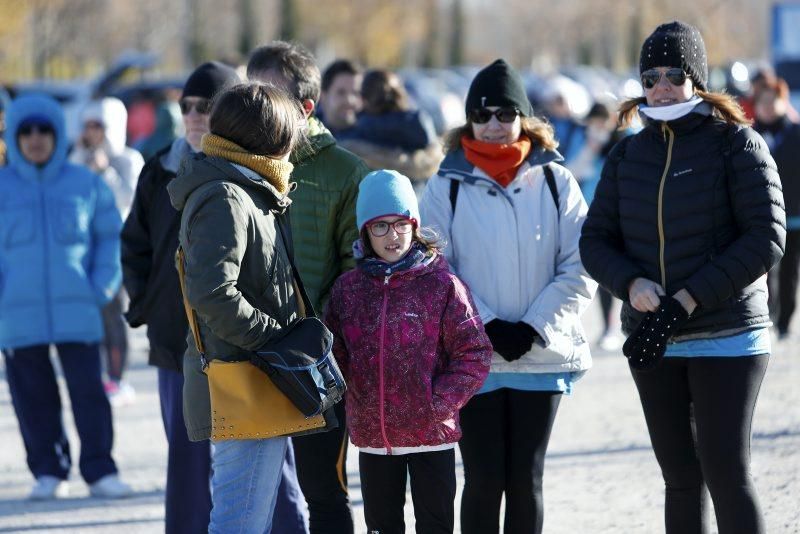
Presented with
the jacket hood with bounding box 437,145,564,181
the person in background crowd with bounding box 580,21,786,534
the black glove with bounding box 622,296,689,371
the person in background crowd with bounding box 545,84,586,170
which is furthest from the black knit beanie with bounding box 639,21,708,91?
the person in background crowd with bounding box 545,84,586,170

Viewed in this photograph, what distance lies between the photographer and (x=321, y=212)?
17.0ft

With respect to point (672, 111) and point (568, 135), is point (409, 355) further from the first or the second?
point (568, 135)

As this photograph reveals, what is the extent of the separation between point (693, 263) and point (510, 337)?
70 cm

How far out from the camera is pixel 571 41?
75875mm

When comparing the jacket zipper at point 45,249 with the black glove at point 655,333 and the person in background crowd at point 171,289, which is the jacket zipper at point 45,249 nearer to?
the person in background crowd at point 171,289

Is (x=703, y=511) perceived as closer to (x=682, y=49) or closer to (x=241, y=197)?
(x=682, y=49)

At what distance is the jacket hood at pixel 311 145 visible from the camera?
5.17 metres

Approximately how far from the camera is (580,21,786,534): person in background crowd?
482 centimetres

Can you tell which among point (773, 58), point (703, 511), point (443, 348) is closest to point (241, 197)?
point (443, 348)

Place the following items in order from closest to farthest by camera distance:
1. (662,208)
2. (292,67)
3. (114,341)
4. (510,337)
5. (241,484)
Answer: (241,484), (662,208), (510,337), (292,67), (114,341)

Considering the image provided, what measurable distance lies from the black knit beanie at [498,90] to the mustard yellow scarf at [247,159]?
1.08m

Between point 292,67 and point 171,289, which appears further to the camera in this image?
point 171,289

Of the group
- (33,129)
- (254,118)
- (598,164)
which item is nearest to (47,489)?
(33,129)

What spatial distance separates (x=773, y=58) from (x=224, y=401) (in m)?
22.4
